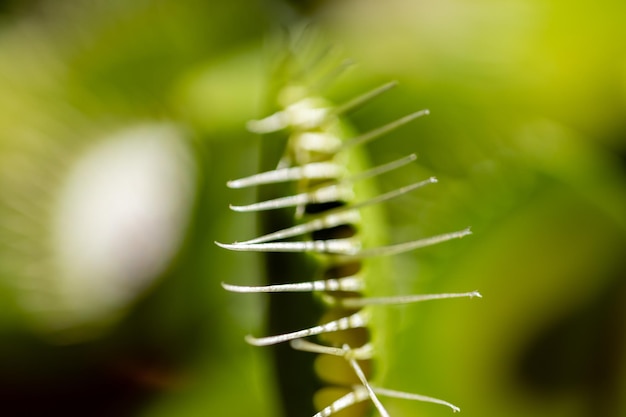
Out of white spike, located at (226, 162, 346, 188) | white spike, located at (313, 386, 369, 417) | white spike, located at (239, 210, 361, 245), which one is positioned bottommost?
white spike, located at (313, 386, 369, 417)

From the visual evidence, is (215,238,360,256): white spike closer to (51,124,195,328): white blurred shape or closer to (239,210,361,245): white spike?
(239,210,361,245): white spike

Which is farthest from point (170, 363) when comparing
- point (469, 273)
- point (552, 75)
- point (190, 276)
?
point (552, 75)

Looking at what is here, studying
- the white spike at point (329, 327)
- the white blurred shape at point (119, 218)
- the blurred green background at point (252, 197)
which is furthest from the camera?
the white blurred shape at point (119, 218)

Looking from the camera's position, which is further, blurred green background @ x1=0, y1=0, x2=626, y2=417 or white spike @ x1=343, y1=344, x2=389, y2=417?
blurred green background @ x1=0, y1=0, x2=626, y2=417

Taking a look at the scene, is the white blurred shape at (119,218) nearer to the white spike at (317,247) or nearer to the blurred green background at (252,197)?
the blurred green background at (252,197)

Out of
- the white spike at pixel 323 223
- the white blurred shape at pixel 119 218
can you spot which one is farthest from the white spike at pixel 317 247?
the white blurred shape at pixel 119 218

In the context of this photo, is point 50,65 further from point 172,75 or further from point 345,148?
point 345,148


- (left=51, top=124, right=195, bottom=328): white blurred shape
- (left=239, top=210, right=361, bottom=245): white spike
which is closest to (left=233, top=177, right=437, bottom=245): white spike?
(left=239, top=210, right=361, bottom=245): white spike
